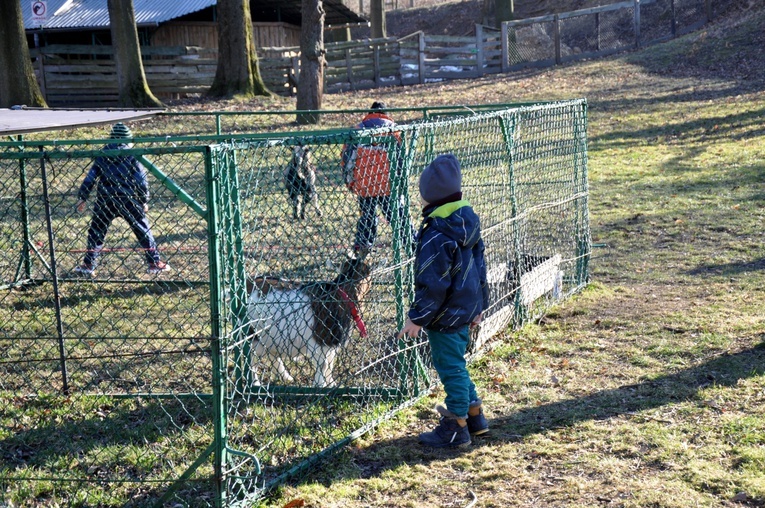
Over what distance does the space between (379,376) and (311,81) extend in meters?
13.0

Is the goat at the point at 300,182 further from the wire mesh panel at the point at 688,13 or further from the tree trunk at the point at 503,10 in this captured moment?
the wire mesh panel at the point at 688,13

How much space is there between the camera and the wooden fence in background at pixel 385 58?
22219 millimetres

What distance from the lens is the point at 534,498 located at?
3.95 metres

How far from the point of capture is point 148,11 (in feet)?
87.4

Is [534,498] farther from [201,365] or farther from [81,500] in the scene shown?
[201,365]

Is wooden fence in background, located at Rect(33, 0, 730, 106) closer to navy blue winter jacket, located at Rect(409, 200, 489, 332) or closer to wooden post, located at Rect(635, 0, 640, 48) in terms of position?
wooden post, located at Rect(635, 0, 640, 48)

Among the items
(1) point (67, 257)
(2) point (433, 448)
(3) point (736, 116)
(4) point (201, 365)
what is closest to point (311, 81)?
(3) point (736, 116)

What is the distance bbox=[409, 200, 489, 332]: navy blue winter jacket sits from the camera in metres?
4.18

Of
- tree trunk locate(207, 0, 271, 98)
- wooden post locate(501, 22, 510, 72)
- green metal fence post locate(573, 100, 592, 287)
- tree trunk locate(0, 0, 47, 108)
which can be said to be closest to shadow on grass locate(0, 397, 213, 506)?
green metal fence post locate(573, 100, 592, 287)

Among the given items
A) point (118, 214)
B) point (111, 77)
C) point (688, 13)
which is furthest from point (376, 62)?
point (118, 214)

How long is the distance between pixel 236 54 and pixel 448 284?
1713 centimetres

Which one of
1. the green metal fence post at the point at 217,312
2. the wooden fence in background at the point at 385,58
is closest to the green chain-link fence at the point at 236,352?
the green metal fence post at the point at 217,312

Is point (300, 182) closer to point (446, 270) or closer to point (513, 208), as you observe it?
point (513, 208)

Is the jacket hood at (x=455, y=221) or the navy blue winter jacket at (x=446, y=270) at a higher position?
the jacket hood at (x=455, y=221)
